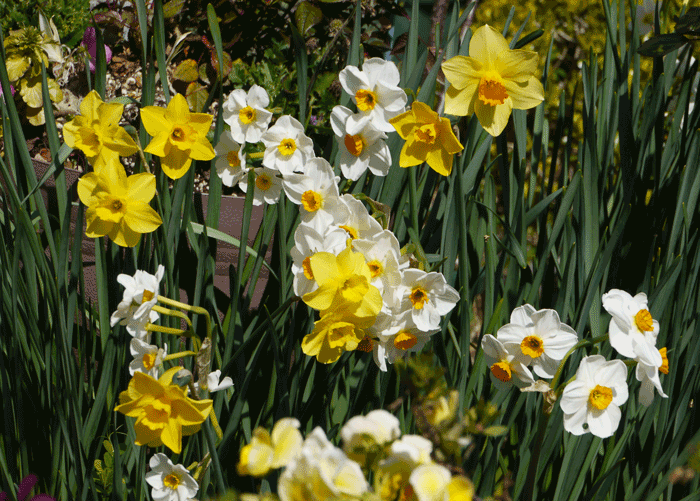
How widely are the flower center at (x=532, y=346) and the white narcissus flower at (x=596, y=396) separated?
0.21 feet

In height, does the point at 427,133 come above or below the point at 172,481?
above

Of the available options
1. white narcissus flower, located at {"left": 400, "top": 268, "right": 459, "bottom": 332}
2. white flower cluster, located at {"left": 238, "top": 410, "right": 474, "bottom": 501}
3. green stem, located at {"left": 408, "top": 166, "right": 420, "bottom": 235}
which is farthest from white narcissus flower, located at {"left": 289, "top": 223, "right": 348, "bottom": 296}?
white flower cluster, located at {"left": 238, "top": 410, "right": 474, "bottom": 501}

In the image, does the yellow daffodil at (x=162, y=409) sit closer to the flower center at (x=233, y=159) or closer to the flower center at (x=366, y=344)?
the flower center at (x=366, y=344)

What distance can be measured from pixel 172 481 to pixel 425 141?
0.74 m

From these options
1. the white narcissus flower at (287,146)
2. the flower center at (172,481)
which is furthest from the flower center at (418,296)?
the flower center at (172,481)

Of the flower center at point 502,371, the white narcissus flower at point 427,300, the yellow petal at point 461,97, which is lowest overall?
the flower center at point 502,371

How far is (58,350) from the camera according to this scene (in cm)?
99

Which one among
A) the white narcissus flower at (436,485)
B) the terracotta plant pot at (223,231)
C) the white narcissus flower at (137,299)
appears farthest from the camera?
the terracotta plant pot at (223,231)

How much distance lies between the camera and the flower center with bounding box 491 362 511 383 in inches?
35.0

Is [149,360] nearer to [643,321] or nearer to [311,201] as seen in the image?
[311,201]

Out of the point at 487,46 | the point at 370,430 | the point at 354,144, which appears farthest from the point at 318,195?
the point at 370,430

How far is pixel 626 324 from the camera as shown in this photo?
2.66 ft

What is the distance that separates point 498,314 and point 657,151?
0.57 m

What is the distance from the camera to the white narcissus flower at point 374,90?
95 cm
